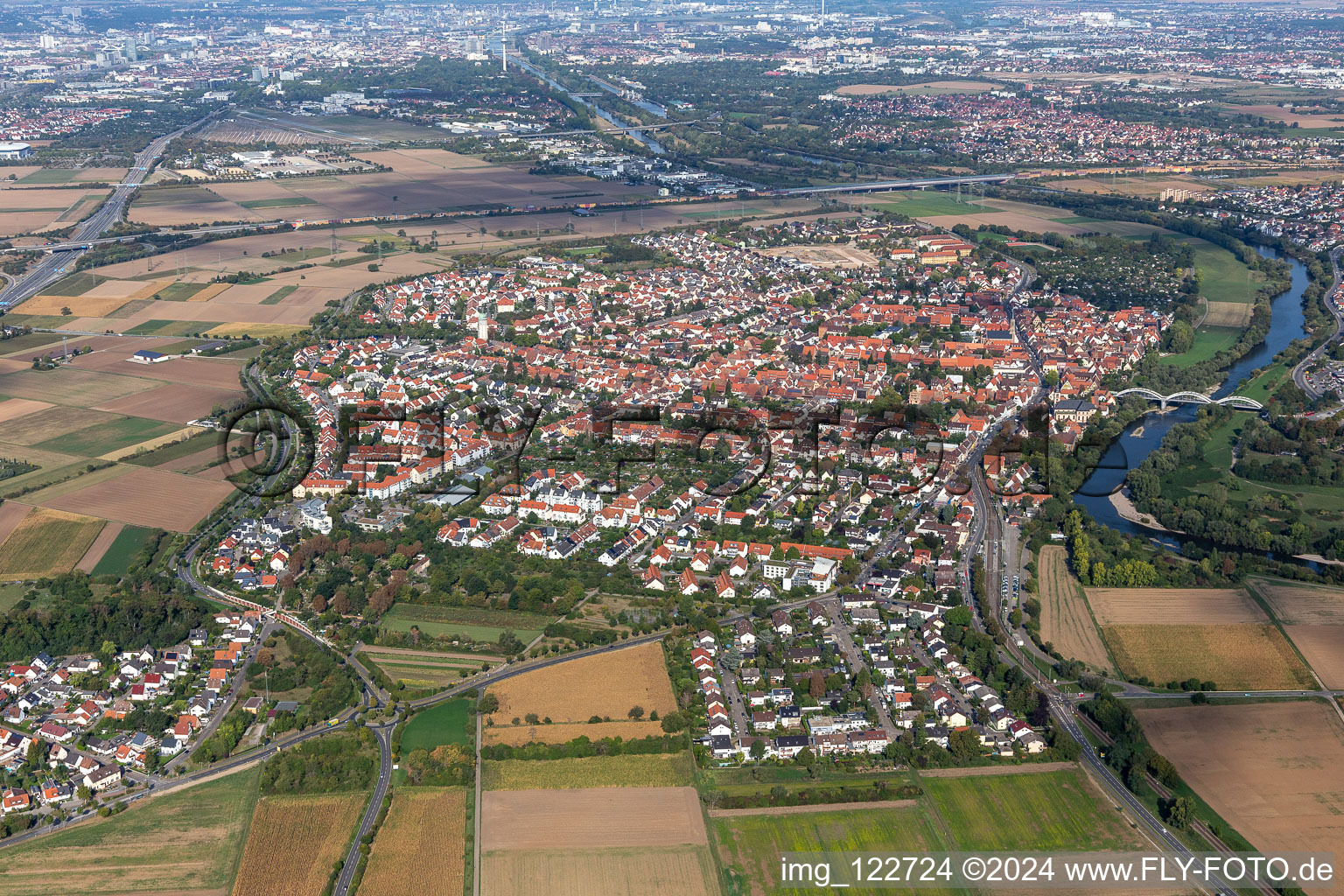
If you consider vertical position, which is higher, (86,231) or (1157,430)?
(1157,430)

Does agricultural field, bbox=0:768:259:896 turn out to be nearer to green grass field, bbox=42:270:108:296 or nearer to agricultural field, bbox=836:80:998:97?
green grass field, bbox=42:270:108:296

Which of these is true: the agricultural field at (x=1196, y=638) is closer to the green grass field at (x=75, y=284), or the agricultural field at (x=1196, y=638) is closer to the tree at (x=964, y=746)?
the tree at (x=964, y=746)

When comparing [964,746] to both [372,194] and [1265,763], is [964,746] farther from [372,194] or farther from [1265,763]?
[372,194]

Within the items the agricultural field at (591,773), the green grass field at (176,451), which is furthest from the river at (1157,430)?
the green grass field at (176,451)

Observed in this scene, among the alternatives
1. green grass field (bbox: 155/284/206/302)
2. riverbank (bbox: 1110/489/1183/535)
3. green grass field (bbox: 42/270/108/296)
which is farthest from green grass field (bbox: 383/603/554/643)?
green grass field (bbox: 42/270/108/296)

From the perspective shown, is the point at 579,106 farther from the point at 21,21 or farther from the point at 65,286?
the point at 21,21

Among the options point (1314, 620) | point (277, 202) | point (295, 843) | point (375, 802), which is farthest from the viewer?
point (277, 202)

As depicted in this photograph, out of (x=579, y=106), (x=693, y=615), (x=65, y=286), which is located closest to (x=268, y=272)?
(x=65, y=286)

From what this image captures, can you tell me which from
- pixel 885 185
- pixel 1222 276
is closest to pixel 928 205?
pixel 885 185
